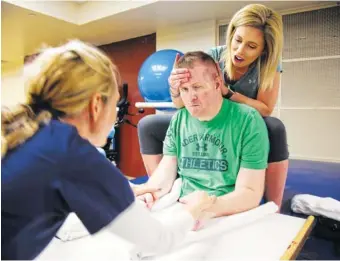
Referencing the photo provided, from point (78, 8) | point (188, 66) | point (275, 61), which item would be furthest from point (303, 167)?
point (78, 8)

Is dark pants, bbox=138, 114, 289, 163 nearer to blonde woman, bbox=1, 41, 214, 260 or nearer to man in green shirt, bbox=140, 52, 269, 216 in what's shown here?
man in green shirt, bbox=140, 52, 269, 216

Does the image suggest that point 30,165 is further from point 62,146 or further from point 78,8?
point 78,8

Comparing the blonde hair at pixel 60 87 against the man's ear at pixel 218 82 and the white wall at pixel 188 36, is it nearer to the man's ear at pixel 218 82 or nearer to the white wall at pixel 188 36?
the man's ear at pixel 218 82

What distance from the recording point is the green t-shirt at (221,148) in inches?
34.6

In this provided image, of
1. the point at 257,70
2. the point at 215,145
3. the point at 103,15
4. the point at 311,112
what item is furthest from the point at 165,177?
the point at 103,15

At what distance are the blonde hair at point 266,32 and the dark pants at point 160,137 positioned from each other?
0.58 feet

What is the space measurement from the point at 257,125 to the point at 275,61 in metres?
0.31

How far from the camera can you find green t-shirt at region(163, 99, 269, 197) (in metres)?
0.88

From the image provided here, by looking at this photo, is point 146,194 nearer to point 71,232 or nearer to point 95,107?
point 71,232

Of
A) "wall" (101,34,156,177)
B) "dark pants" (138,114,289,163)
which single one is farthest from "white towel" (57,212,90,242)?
"wall" (101,34,156,177)

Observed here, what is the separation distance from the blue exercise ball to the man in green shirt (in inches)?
28.2

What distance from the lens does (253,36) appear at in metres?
1.00

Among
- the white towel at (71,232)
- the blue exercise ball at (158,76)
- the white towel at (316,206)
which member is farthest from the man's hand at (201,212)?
the blue exercise ball at (158,76)

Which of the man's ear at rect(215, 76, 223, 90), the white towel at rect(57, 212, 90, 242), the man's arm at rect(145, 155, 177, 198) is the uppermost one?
the man's ear at rect(215, 76, 223, 90)
